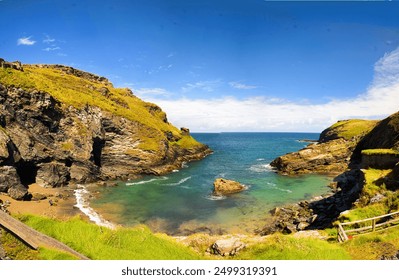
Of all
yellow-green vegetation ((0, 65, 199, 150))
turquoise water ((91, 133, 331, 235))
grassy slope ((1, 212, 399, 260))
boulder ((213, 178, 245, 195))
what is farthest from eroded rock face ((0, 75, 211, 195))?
grassy slope ((1, 212, 399, 260))

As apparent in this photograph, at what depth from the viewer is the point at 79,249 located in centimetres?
1184

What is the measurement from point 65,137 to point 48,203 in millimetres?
28573

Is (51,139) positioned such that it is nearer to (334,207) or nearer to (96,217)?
(96,217)

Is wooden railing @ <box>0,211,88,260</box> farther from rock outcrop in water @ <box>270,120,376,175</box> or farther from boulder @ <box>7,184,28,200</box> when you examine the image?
rock outcrop in water @ <box>270,120,376,175</box>

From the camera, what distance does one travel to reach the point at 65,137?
234 feet

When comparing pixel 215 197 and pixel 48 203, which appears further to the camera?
pixel 215 197

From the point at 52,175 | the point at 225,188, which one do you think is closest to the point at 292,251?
the point at 225,188

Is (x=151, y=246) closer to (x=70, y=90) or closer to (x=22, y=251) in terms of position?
(x=22, y=251)

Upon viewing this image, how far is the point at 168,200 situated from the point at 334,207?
2996cm

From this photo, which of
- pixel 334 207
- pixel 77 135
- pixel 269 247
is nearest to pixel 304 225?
pixel 334 207

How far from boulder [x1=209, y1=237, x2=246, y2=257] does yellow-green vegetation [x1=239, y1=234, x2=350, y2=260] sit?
1392mm

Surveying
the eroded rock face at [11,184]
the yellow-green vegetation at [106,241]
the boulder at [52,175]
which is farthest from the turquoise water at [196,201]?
the yellow-green vegetation at [106,241]

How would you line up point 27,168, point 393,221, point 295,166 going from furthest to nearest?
point 295,166 < point 27,168 < point 393,221

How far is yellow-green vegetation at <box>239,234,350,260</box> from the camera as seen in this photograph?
13172 millimetres
